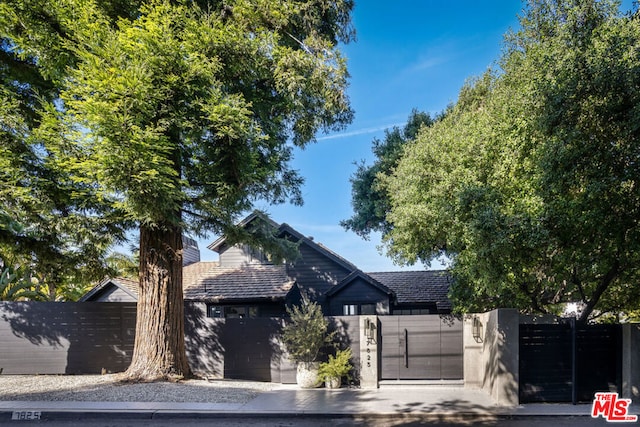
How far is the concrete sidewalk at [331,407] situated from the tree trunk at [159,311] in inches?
88.9

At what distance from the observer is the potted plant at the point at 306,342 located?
1045cm

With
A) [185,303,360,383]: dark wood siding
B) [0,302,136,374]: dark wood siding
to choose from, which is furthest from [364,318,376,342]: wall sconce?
[0,302,136,374]: dark wood siding

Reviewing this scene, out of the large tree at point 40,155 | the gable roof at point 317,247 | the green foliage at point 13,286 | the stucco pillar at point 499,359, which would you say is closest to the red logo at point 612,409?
the stucco pillar at point 499,359

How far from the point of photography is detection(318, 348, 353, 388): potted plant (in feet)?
33.8

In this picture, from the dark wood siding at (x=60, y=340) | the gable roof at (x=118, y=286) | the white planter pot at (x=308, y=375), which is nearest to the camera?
the white planter pot at (x=308, y=375)

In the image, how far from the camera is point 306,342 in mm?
10516

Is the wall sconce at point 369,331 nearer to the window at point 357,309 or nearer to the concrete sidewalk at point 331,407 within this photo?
the concrete sidewalk at point 331,407

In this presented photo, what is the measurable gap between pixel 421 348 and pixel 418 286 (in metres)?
9.73

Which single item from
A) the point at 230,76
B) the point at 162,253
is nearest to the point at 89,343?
the point at 162,253

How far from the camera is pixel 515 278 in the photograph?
10.0m

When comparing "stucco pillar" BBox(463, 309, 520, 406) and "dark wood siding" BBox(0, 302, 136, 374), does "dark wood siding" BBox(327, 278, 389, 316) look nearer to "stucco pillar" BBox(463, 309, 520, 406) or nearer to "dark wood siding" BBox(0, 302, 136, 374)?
"stucco pillar" BBox(463, 309, 520, 406)

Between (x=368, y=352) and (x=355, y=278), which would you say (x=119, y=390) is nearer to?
(x=368, y=352)

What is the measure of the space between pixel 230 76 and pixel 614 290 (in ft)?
40.1

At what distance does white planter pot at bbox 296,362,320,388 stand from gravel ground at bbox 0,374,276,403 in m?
0.79
